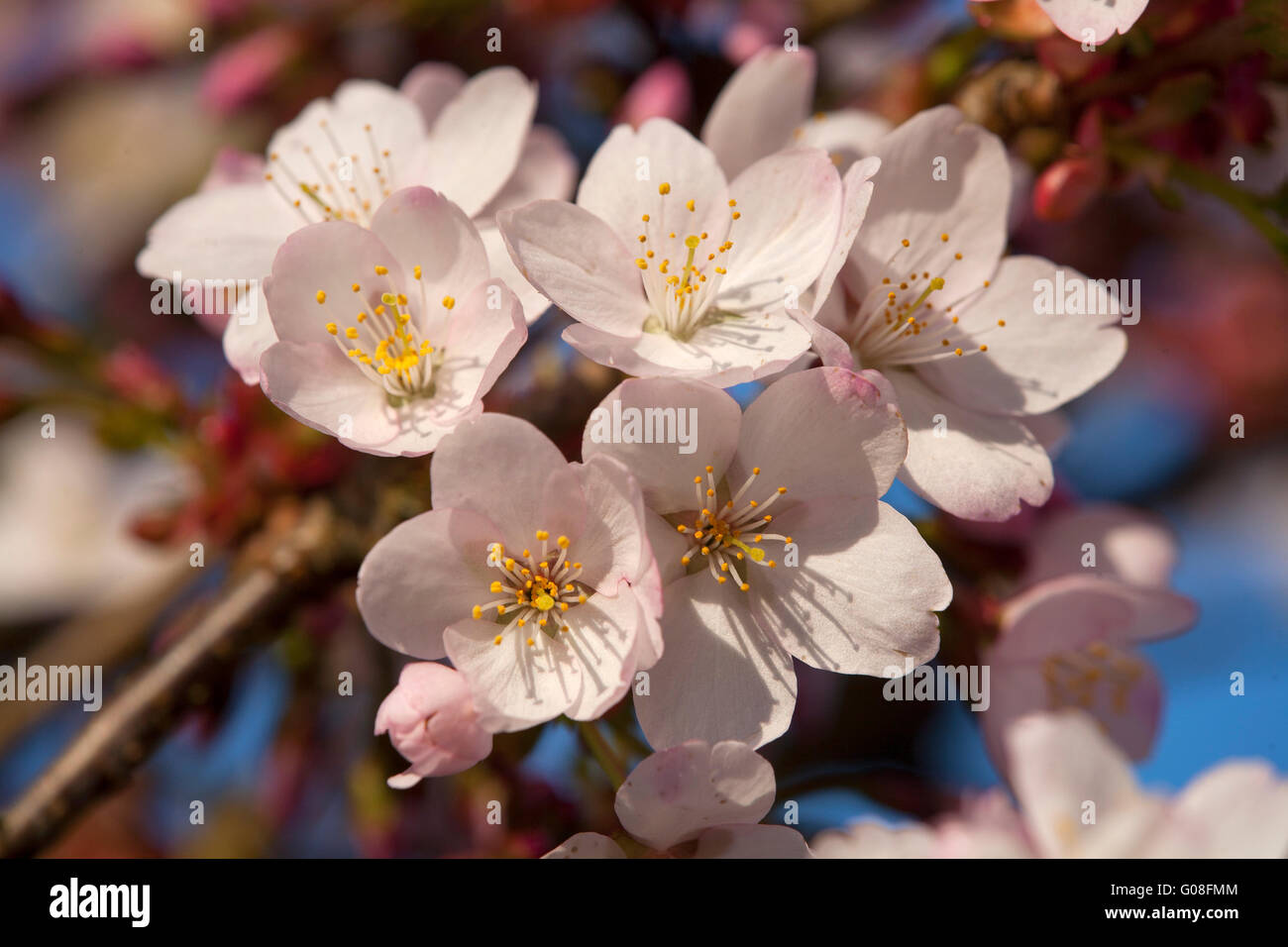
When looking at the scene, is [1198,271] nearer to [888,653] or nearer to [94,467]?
[888,653]

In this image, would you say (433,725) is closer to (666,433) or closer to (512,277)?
(666,433)

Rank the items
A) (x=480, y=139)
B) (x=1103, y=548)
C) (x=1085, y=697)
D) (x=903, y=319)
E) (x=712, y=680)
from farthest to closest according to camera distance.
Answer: (x=1103, y=548) < (x=1085, y=697) < (x=480, y=139) < (x=903, y=319) < (x=712, y=680)

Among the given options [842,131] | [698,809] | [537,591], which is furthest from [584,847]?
[842,131]

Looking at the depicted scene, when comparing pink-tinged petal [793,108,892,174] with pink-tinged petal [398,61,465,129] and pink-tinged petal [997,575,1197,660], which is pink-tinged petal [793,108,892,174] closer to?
pink-tinged petal [398,61,465,129]

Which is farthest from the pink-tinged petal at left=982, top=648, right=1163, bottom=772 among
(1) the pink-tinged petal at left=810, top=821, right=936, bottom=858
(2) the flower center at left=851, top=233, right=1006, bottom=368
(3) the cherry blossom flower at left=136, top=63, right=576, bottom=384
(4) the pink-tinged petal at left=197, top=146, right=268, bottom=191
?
(4) the pink-tinged petal at left=197, top=146, right=268, bottom=191
